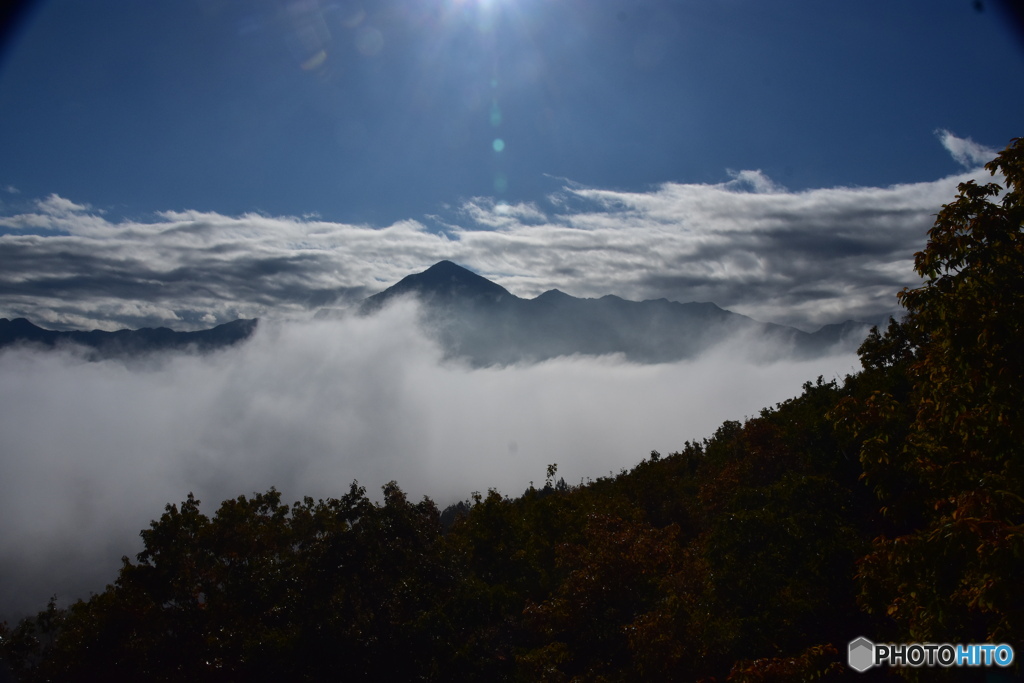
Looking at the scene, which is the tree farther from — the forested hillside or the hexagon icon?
the hexagon icon

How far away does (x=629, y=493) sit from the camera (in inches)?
1425

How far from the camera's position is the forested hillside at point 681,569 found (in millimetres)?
8141

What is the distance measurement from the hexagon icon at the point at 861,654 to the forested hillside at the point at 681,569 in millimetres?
372

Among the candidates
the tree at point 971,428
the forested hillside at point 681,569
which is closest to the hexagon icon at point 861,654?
the forested hillside at point 681,569

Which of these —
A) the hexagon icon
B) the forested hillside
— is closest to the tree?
the forested hillside

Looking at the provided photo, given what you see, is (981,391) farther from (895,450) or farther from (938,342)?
(895,450)

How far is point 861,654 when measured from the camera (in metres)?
11.1

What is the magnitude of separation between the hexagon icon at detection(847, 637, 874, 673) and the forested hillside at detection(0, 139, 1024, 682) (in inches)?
14.6

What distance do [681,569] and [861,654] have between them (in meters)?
5.83

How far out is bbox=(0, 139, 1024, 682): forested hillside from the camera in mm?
8141

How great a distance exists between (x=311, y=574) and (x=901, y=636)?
14.6 metres

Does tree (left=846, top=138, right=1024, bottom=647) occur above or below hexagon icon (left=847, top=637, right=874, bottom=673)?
above

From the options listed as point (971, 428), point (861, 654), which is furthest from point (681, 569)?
point (971, 428)

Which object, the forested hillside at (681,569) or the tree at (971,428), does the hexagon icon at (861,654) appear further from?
the tree at (971,428)
